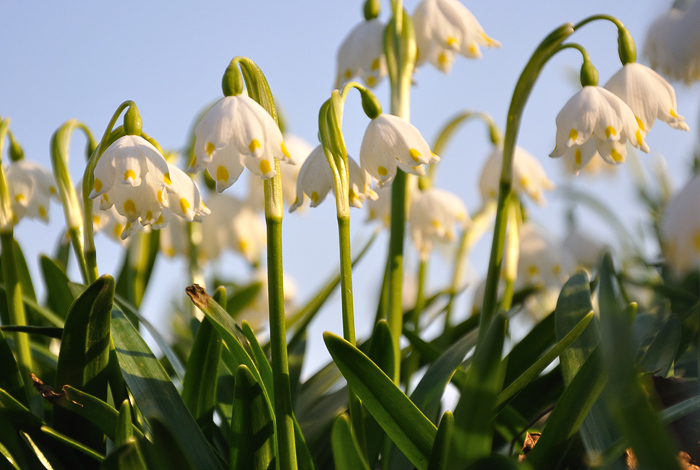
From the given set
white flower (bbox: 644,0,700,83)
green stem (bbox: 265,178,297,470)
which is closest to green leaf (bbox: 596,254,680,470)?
green stem (bbox: 265,178,297,470)

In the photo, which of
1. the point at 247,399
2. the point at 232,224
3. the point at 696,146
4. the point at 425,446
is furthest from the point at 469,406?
the point at 696,146

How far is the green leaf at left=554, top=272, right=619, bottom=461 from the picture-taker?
82 centimetres

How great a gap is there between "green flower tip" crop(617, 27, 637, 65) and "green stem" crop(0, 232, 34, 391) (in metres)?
1.06

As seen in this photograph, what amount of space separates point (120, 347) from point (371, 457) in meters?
0.41

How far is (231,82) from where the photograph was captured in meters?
0.82

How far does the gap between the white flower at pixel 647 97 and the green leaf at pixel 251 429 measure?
2.33ft

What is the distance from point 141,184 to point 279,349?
30cm

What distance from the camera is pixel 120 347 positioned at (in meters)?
0.91

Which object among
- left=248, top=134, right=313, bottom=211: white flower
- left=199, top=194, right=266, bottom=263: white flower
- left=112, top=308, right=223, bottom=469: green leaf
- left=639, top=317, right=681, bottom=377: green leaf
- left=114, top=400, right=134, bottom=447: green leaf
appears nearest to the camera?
left=114, top=400, right=134, bottom=447: green leaf

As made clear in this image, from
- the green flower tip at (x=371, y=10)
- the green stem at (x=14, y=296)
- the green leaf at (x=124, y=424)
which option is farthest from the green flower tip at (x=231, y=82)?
the green flower tip at (x=371, y=10)

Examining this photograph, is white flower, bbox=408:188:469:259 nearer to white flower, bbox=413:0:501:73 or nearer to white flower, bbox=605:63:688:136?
white flower, bbox=413:0:501:73

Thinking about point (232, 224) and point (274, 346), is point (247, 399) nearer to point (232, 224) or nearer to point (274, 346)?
point (274, 346)

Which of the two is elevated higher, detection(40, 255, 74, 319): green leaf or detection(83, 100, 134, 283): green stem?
detection(40, 255, 74, 319): green leaf

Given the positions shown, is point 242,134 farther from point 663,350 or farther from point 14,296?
point 663,350
